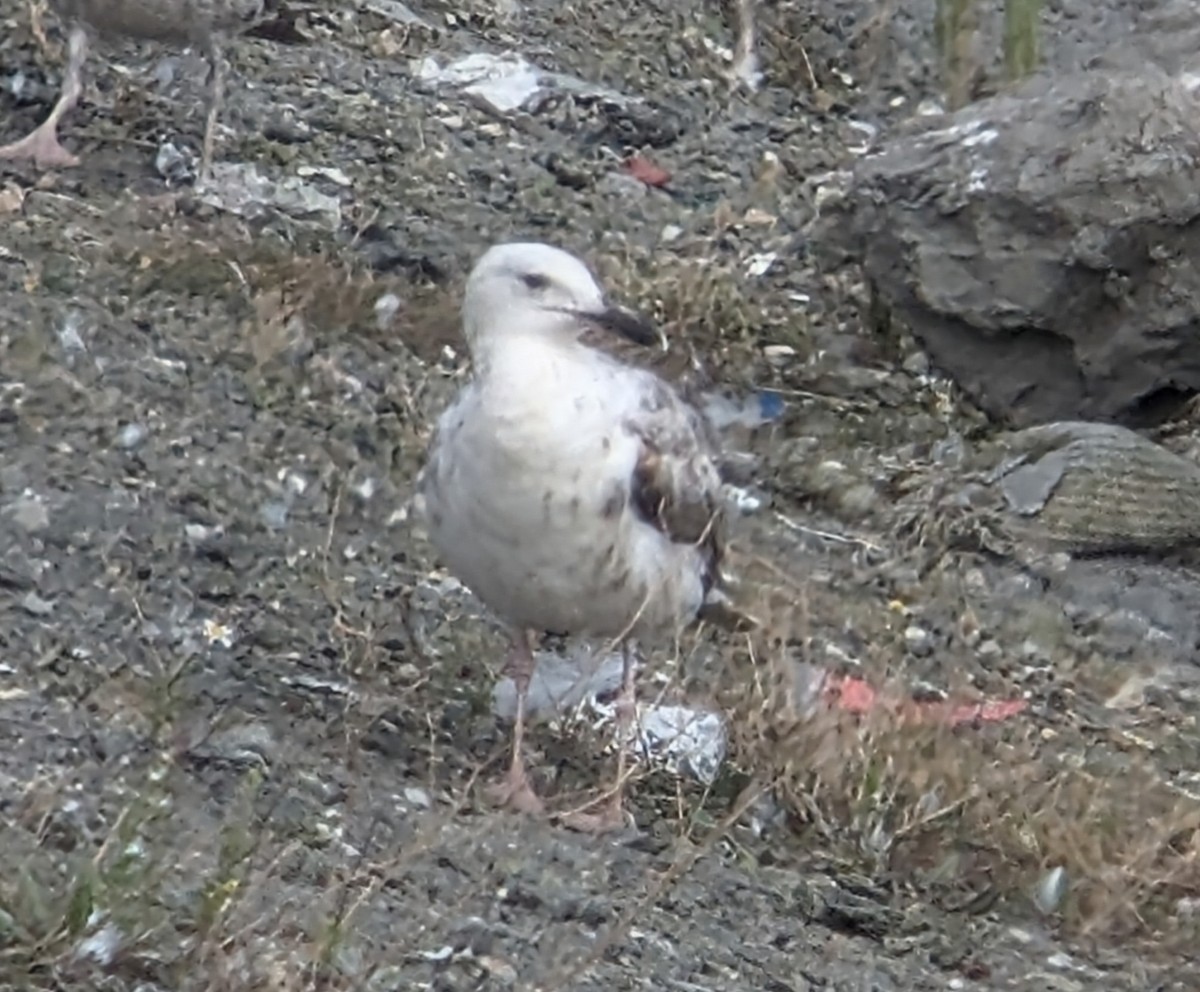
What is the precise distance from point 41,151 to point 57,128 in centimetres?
23

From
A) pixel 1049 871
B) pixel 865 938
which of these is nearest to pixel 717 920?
pixel 865 938

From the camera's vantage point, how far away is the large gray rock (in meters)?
8.26

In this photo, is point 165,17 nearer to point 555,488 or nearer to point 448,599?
point 448,599

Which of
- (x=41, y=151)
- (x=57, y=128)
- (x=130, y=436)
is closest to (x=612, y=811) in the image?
(x=130, y=436)

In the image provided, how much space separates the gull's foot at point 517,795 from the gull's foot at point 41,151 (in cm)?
347

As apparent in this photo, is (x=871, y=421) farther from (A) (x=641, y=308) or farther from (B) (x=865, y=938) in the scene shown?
(B) (x=865, y=938)

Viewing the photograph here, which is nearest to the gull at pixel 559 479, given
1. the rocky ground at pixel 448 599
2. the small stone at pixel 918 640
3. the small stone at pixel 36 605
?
the rocky ground at pixel 448 599

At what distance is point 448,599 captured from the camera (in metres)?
6.53

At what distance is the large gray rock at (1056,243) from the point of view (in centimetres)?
826

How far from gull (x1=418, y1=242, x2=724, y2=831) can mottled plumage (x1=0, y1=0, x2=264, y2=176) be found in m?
2.95

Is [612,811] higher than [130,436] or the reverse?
higher

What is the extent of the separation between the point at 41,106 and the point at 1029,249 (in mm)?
3129

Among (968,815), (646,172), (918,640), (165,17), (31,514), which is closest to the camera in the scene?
(968,815)

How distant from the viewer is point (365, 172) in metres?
8.94
